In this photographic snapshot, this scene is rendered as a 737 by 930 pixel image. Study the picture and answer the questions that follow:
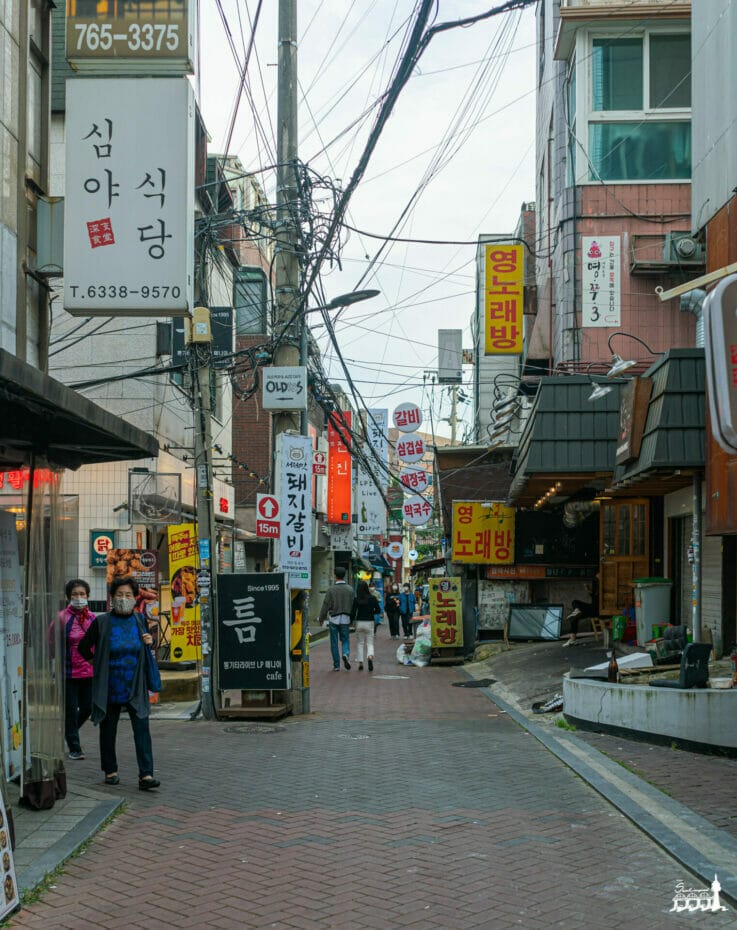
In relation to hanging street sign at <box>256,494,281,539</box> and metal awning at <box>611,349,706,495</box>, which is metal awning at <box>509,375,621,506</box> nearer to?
metal awning at <box>611,349,706,495</box>

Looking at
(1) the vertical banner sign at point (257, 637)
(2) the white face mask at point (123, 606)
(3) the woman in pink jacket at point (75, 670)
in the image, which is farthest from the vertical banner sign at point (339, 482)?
(2) the white face mask at point (123, 606)

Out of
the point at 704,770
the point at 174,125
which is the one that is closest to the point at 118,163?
the point at 174,125

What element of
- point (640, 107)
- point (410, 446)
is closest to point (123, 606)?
point (640, 107)

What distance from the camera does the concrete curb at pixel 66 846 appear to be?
21.1 ft

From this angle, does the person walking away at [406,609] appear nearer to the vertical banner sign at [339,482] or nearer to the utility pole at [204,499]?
the vertical banner sign at [339,482]

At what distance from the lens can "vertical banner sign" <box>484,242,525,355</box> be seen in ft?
83.8

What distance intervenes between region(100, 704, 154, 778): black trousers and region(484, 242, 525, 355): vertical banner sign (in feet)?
58.6

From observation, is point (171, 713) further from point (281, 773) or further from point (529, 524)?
point (529, 524)

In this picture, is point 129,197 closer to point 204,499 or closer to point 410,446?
point 204,499

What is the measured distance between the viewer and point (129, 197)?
9273 mm

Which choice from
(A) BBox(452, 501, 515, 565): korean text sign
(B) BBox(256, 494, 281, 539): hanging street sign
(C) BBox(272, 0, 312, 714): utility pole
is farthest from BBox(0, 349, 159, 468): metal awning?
(A) BBox(452, 501, 515, 565): korean text sign

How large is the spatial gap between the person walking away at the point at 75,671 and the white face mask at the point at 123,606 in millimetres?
1522

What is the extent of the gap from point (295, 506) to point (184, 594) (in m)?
3.58

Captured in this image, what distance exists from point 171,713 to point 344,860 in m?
8.54
